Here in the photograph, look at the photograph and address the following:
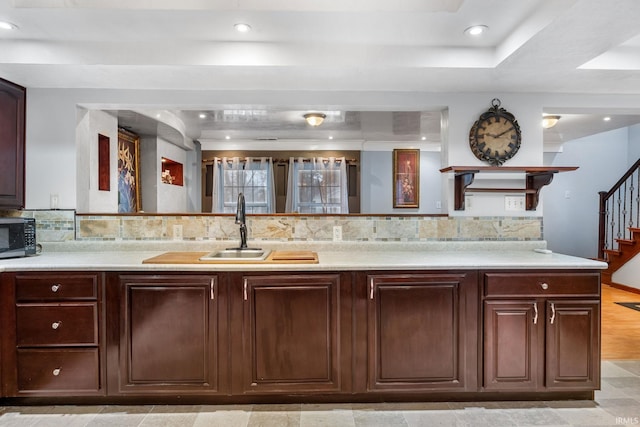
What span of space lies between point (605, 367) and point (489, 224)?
4.33 feet

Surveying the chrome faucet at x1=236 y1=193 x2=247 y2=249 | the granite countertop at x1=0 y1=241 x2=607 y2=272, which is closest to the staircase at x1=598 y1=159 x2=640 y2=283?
the granite countertop at x1=0 y1=241 x2=607 y2=272

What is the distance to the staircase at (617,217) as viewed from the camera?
5.46 metres

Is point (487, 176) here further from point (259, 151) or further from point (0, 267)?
point (259, 151)

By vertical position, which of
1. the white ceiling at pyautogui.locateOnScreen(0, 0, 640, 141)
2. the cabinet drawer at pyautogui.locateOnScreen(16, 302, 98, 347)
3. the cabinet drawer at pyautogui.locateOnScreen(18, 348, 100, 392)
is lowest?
the cabinet drawer at pyautogui.locateOnScreen(18, 348, 100, 392)

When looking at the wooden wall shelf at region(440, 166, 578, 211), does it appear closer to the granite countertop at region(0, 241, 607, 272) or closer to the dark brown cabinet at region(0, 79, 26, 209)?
the granite countertop at region(0, 241, 607, 272)

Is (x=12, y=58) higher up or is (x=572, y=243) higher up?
(x=12, y=58)

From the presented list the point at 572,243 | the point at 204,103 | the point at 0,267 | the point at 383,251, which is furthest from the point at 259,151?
the point at 572,243

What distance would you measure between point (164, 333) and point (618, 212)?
270 inches

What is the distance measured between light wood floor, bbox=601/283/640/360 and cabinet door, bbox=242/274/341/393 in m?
2.33

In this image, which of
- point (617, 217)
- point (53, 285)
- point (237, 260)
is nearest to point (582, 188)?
point (617, 217)

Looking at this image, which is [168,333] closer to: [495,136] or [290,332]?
[290,332]

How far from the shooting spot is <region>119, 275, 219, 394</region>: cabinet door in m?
2.09

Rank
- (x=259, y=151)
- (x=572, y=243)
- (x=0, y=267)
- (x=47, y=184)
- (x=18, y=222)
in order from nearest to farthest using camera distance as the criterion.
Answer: (x=0, y=267) < (x=18, y=222) < (x=47, y=184) < (x=259, y=151) < (x=572, y=243)

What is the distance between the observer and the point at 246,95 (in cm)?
266
